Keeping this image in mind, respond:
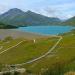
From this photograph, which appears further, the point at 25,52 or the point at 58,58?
the point at 25,52

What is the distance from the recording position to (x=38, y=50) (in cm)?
6391

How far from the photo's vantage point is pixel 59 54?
192 feet

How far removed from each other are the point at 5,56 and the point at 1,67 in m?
10.6

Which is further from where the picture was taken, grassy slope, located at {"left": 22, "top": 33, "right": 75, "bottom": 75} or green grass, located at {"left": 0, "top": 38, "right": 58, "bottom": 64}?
green grass, located at {"left": 0, "top": 38, "right": 58, "bottom": 64}

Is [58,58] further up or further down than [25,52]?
further down

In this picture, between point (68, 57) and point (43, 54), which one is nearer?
point (68, 57)

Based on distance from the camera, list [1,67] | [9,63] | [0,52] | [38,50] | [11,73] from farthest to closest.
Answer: [0,52] < [38,50] < [9,63] < [1,67] < [11,73]

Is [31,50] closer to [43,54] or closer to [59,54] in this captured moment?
[43,54]

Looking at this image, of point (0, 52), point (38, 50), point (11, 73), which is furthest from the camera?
point (0, 52)

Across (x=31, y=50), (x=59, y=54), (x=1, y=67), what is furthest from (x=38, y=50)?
(x=1, y=67)

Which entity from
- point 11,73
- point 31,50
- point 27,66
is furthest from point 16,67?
point 31,50

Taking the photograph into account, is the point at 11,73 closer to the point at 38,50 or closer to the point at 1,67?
the point at 1,67

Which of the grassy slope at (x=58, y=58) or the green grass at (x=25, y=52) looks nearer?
the grassy slope at (x=58, y=58)

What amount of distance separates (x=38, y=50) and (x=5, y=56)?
24.7 feet
